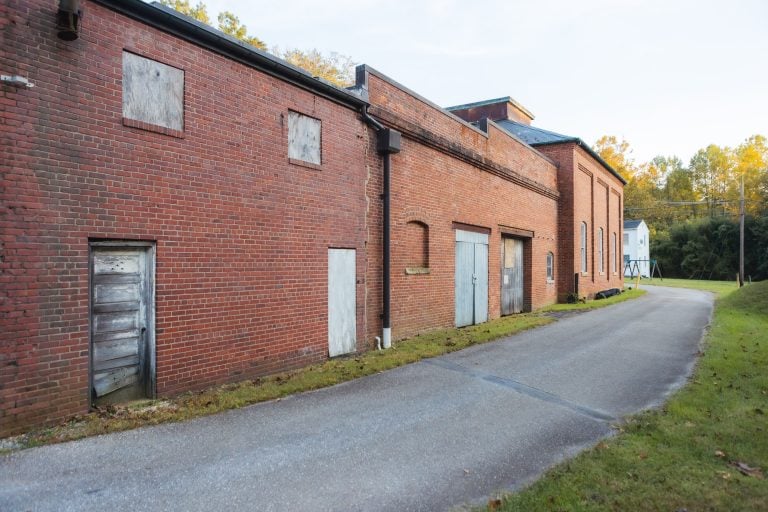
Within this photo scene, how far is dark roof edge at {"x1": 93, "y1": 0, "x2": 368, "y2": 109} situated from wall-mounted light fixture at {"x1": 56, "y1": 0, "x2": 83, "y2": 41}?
56 cm

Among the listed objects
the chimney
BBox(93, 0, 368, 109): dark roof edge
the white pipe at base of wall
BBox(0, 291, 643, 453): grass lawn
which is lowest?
BBox(0, 291, 643, 453): grass lawn

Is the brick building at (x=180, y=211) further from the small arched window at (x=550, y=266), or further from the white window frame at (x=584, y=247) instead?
the white window frame at (x=584, y=247)

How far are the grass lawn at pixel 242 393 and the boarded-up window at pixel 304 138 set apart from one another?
12.5ft

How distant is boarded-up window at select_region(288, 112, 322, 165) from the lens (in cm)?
838

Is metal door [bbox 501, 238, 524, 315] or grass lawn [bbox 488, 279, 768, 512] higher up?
metal door [bbox 501, 238, 524, 315]

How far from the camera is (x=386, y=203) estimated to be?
34.1 ft

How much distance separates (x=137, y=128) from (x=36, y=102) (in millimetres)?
1118

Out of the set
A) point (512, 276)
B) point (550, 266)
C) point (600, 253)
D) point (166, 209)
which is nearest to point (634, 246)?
point (600, 253)

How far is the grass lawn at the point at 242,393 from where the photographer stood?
5.16 meters

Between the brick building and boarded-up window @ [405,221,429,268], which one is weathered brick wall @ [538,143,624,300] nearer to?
boarded-up window @ [405,221,429,268]

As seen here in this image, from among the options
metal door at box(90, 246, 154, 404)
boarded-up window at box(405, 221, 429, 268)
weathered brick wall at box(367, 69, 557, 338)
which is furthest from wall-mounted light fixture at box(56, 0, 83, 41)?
boarded-up window at box(405, 221, 429, 268)

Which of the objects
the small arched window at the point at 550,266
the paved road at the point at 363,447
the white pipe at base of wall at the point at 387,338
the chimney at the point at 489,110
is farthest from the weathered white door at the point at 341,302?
the chimney at the point at 489,110

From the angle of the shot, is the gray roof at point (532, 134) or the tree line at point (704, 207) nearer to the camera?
the gray roof at point (532, 134)

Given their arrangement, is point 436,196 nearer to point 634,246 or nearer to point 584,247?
point 584,247
